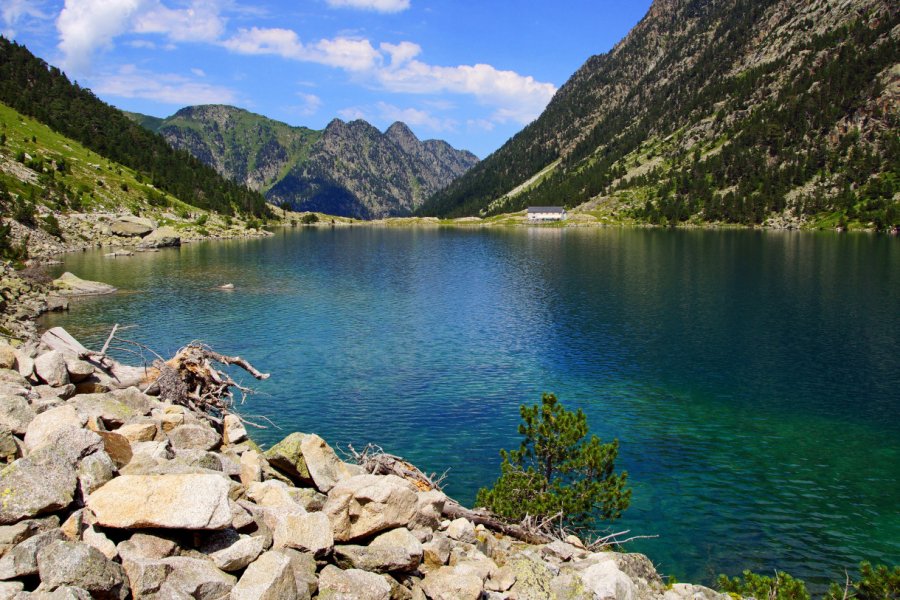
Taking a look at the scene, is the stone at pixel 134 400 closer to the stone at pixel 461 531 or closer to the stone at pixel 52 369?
the stone at pixel 52 369

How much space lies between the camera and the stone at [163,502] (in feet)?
36.6

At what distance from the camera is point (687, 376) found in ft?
150

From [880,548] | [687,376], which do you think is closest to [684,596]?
[880,548]

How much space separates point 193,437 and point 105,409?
297 cm

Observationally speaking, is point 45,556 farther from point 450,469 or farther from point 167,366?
point 450,469

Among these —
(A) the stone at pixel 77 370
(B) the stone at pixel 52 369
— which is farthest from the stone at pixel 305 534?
(A) the stone at pixel 77 370

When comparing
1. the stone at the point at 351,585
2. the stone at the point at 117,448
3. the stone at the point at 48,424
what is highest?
the stone at the point at 48,424

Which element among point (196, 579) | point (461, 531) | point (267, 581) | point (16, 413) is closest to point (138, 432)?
point (16, 413)

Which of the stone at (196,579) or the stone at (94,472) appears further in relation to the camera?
the stone at (94,472)

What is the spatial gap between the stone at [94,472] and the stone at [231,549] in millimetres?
2876

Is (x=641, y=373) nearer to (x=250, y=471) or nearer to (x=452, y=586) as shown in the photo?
(x=452, y=586)

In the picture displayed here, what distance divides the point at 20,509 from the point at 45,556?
58.9 inches

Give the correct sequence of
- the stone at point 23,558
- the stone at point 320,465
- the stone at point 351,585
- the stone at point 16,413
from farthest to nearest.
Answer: the stone at point 320,465 → the stone at point 16,413 → the stone at point 351,585 → the stone at point 23,558

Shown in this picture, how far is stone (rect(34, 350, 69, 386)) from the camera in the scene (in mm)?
20000
